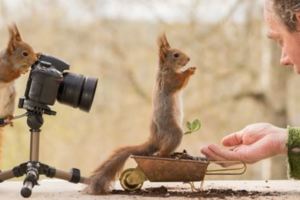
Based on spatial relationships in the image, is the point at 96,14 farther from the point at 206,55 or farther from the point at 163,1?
the point at 206,55

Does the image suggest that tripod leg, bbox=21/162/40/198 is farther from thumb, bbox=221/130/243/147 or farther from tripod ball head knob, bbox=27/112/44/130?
thumb, bbox=221/130/243/147

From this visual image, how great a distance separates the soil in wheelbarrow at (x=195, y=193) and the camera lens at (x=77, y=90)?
183mm

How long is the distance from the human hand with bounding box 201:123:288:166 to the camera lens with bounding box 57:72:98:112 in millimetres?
243

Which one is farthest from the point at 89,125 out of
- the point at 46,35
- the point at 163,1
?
the point at 163,1

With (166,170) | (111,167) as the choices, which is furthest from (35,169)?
(166,170)

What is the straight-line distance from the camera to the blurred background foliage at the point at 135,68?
4453 millimetres

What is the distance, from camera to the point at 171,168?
1.36m

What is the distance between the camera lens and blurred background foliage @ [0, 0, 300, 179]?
445 cm

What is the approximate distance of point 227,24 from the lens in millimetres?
4480

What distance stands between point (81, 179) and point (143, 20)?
311 centimetres

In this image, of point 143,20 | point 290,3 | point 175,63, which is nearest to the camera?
point 290,3

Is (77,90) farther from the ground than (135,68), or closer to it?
closer to it

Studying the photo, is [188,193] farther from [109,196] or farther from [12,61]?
[12,61]

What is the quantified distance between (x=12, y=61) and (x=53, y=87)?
105 millimetres
